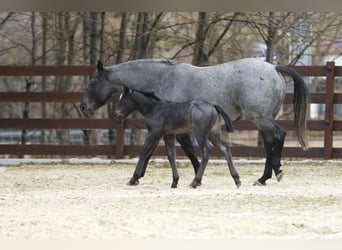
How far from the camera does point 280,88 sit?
888 centimetres

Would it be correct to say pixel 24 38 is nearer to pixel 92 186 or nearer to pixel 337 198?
pixel 92 186

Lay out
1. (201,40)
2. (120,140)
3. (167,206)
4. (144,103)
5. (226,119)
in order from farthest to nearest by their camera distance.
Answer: (201,40)
(120,140)
(144,103)
(226,119)
(167,206)

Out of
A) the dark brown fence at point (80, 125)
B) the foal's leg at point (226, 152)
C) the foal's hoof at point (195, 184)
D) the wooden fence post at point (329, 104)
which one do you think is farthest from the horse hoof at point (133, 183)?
the wooden fence post at point (329, 104)

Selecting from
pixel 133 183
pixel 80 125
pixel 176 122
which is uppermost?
pixel 176 122

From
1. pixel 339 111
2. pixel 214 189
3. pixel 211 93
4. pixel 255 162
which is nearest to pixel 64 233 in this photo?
pixel 214 189

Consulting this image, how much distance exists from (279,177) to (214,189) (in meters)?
1.04

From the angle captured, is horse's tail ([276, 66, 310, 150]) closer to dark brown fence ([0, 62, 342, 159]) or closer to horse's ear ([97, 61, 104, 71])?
horse's ear ([97, 61, 104, 71])

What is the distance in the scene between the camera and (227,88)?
9.00m

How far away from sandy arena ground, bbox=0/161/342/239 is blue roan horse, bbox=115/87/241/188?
11.1 inches

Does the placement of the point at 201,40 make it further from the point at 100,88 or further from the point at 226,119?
the point at 226,119

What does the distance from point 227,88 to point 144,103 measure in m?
1.04

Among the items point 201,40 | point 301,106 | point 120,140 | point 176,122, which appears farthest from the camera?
point 201,40

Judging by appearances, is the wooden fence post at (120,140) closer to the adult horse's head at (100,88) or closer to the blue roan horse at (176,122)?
the adult horse's head at (100,88)

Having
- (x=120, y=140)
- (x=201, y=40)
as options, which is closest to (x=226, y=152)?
(x=120, y=140)
